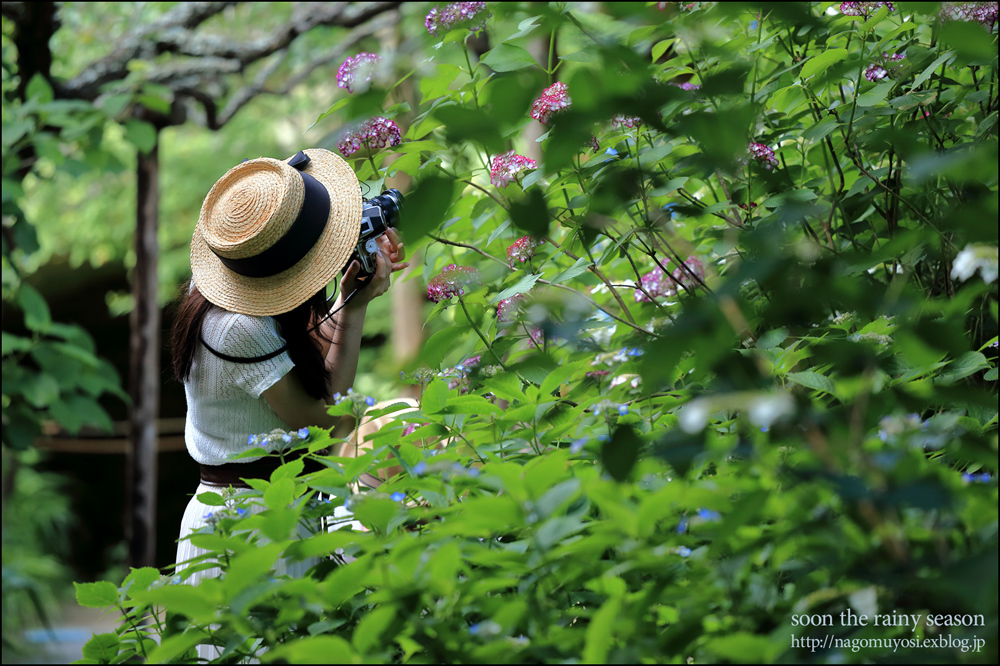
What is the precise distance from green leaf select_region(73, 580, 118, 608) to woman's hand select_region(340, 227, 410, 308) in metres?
0.73

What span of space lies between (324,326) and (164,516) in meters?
6.62

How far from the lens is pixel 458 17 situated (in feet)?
4.10

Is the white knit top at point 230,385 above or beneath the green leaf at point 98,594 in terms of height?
above

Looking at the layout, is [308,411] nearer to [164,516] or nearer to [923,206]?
[923,206]

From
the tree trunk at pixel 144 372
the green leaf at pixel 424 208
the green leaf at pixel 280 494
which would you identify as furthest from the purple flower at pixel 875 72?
the tree trunk at pixel 144 372

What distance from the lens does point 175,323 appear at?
5.21ft

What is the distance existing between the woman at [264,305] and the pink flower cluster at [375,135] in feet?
0.49

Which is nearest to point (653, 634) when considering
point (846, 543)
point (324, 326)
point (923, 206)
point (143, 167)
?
point (846, 543)

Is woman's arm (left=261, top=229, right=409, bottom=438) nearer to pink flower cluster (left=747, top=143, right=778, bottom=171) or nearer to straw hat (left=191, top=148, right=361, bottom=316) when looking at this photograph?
straw hat (left=191, top=148, right=361, bottom=316)

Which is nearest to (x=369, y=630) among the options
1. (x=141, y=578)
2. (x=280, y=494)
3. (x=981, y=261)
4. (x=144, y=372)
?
(x=280, y=494)

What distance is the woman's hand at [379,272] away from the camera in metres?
1.56

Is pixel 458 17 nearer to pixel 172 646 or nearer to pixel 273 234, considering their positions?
pixel 273 234

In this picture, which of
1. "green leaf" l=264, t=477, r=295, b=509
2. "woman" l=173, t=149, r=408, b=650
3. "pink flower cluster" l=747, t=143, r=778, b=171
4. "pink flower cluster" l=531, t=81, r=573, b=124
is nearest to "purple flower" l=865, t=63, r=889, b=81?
"pink flower cluster" l=747, t=143, r=778, b=171

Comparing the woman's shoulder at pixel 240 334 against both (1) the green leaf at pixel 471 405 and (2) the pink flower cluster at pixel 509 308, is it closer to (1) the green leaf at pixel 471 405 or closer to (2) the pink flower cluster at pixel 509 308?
(2) the pink flower cluster at pixel 509 308
